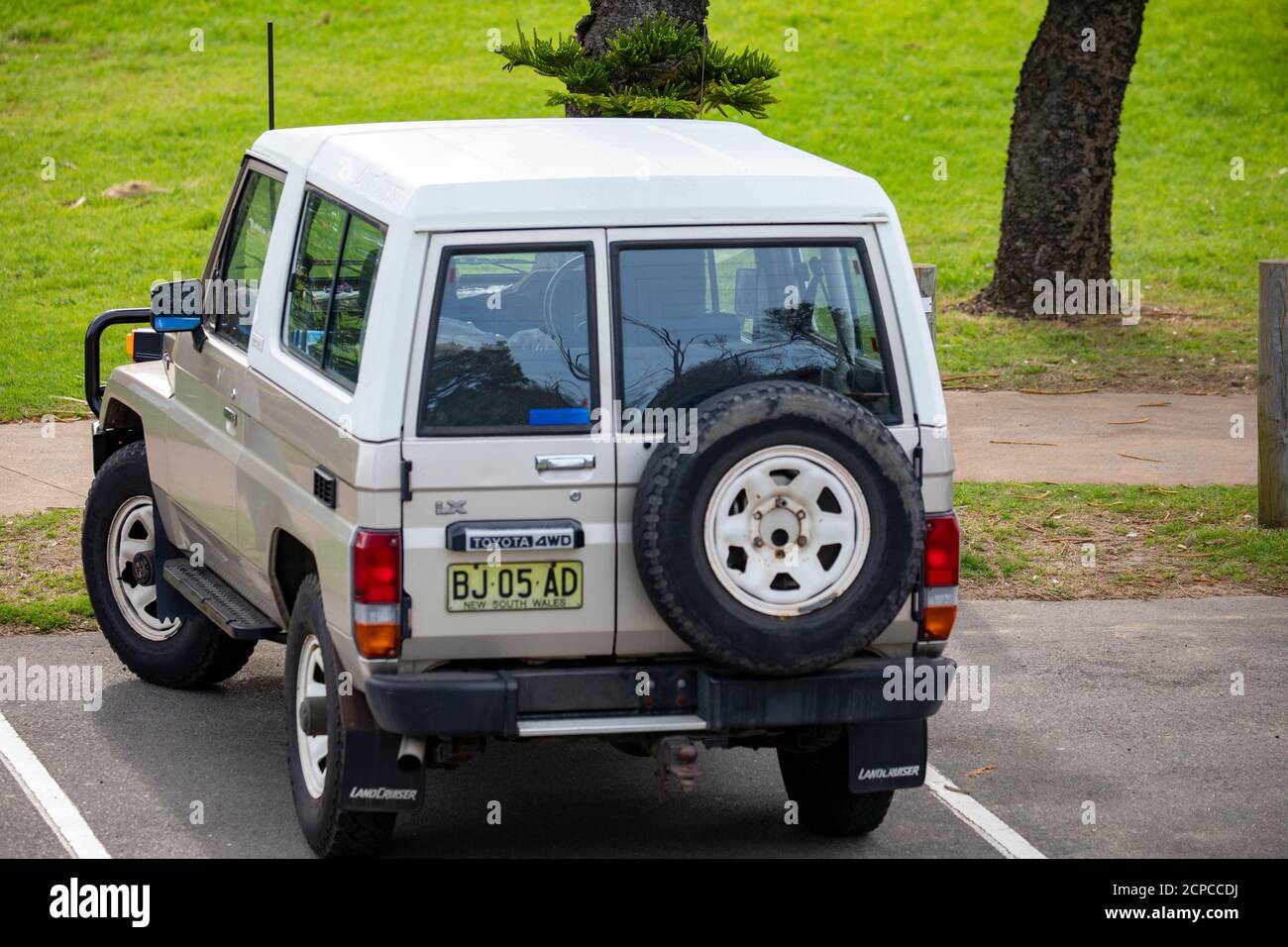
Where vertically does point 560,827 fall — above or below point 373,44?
below

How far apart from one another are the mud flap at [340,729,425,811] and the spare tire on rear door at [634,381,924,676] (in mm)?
950

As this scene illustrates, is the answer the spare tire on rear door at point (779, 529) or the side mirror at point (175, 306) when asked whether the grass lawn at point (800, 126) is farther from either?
the spare tire on rear door at point (779, 529)

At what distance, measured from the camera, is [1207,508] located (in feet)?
32.7

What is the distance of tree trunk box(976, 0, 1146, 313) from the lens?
564 inches

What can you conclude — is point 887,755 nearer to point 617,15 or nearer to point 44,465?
point 617,15

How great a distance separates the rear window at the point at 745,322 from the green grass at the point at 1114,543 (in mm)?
3844

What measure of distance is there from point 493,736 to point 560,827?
1.05 meters

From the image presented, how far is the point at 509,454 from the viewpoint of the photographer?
4.99 metres

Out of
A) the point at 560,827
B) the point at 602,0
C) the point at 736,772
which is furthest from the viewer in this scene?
the point at 602,0

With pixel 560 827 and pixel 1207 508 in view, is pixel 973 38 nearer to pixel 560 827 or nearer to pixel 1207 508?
pixel 1207 508

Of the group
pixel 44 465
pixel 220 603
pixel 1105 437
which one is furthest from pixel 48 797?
pixel 1105 437
